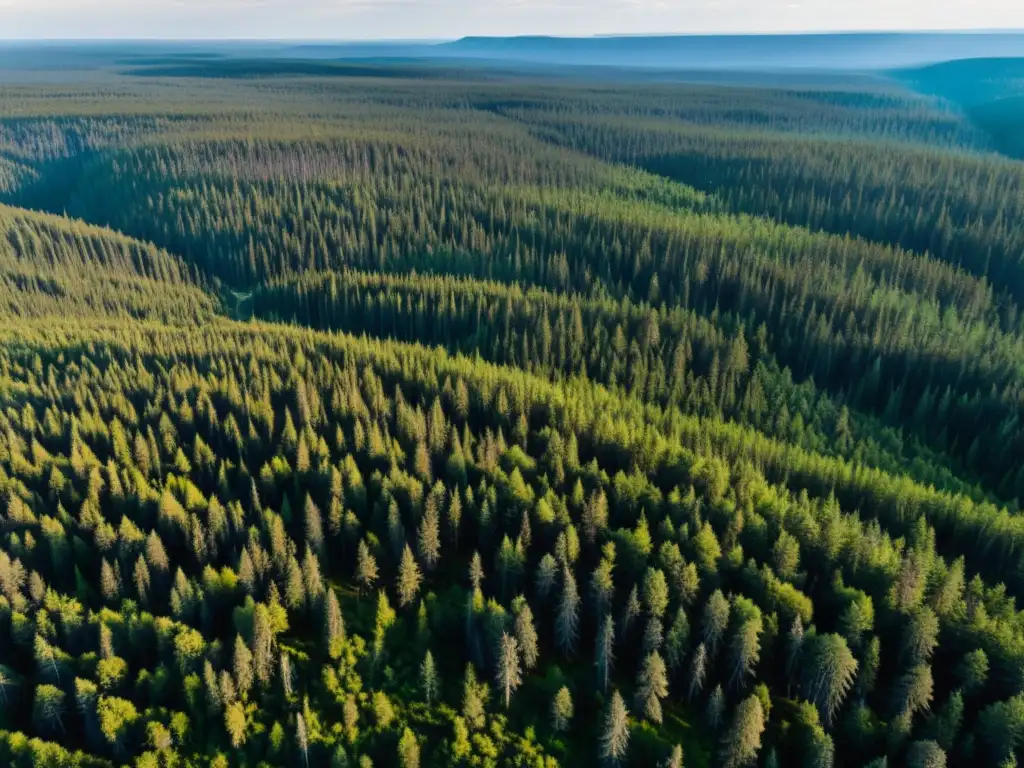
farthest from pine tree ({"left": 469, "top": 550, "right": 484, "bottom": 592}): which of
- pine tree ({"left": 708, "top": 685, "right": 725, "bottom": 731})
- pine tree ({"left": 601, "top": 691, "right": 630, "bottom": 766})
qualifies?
pine tree ({"left": 708, "top": 685, "right": 725, "bottom": 731})

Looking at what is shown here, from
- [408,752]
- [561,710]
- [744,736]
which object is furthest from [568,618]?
[408,752]

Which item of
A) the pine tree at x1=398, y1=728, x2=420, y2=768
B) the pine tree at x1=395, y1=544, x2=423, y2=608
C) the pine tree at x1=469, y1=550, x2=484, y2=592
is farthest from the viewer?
the pine tree at x1=469, y1=550, x2=484, y2=592

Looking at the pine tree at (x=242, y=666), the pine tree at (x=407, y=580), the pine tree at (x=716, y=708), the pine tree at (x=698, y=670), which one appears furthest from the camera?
the pine tree at (x=407, y=580)

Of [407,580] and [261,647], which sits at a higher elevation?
[407,580]

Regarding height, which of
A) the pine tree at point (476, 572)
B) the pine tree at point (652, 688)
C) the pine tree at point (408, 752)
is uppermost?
the pine tree at point (476, 572)

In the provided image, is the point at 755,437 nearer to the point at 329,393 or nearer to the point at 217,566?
the point at 329,393

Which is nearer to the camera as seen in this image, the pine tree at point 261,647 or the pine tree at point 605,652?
the pine tree at point 605,652

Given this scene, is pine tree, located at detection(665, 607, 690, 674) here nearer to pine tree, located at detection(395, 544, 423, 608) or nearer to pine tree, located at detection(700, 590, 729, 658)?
pine tree, located at detection(700, 590, 729, 658)

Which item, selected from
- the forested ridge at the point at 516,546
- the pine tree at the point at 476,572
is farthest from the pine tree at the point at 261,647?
the pine tree at the point at 476,572

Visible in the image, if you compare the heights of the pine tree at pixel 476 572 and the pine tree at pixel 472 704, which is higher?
the pine tree at pixel 476 572

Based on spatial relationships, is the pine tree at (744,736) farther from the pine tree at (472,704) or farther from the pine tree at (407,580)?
the pine tree at (407,580)

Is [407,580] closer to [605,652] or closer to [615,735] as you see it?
[605,652]

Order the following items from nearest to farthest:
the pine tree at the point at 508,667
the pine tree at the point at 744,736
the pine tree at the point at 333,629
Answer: the pine tree at the point at 744,736 < the pine tree at the point at 508,667 < the pine tree at the point at 333,629
